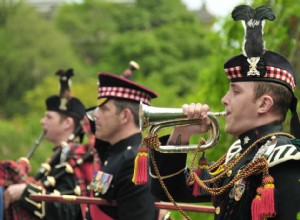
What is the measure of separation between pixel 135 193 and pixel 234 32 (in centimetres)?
242

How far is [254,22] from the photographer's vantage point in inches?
195

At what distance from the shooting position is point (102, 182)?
6.99 meters

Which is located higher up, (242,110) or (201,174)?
(242,110)

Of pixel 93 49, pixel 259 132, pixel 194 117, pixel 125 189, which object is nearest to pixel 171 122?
pixel 194 117

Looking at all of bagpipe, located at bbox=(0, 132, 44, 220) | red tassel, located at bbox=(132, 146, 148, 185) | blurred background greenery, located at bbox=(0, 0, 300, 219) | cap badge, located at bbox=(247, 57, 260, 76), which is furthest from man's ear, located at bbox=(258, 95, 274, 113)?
blurred background greenery, located at bbox=(0, 0, 300, 219)

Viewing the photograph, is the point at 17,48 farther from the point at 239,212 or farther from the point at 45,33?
the point at 239,212

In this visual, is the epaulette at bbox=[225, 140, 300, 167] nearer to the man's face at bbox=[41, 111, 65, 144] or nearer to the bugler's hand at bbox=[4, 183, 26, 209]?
the bugler's hand at bbox=[4, 183, 26, 209]

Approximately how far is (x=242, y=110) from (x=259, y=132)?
0.14m

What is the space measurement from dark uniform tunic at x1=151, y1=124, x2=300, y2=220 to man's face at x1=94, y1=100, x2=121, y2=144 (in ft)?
6.47

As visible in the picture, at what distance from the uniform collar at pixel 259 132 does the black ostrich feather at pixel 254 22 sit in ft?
1.20

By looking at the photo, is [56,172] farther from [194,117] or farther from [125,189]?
[194,117]

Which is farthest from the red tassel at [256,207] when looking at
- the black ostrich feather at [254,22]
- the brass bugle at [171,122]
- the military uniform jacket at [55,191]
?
the military uniform jacket at [55,191]

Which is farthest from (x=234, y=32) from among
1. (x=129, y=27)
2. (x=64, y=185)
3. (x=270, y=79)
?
(x=129, y=27)

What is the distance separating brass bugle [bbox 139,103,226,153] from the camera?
503 cm
